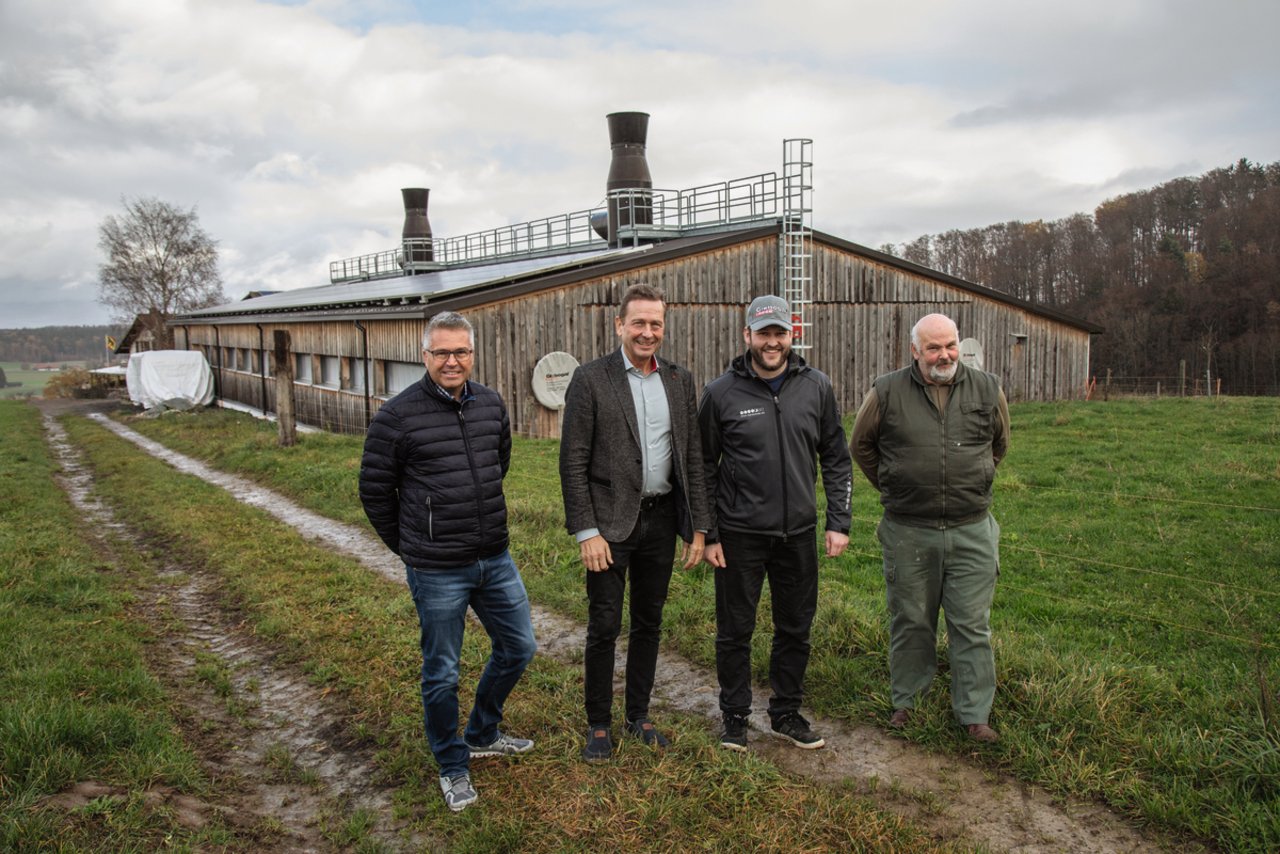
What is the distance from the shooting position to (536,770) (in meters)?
4.05

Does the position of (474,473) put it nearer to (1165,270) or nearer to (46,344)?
(1165,270)

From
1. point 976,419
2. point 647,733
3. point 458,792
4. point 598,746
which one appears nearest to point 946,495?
point 976,419

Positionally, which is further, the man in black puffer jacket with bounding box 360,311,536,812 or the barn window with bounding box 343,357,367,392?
the barn window with bounding box 343,357,367,392

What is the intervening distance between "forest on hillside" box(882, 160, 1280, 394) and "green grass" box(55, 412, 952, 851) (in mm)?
49429

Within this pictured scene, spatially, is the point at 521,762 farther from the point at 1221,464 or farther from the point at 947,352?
the point at 1221,464

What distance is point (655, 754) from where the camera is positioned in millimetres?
4121

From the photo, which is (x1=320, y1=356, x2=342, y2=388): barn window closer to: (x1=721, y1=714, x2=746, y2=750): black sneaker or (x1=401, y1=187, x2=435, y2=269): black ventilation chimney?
(x1=721, y1=714, x2=746, y2=750): black sneaker

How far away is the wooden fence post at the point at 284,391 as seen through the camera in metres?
15.8

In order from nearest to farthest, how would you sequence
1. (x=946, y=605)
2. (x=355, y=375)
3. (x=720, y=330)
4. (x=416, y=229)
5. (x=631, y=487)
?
1. (x=631, y=487)
2. (x=946, y=605)
3. (x=720, y=330)
4. (x=355, y=375)
5. (x=416, y=229)

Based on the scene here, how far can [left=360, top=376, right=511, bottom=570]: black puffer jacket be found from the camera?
12.3 feet

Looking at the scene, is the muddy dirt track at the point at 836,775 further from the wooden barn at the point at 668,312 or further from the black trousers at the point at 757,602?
the wooden barn at the point at 668,312

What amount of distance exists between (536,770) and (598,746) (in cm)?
31

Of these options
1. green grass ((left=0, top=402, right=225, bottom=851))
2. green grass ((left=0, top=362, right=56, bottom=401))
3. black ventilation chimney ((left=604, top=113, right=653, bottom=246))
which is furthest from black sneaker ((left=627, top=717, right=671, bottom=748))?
green grass ((left=0, top=362, right=56, bottom=401))

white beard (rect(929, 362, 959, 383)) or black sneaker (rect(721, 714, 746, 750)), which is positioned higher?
white beard (rect(929, 362, 959, 383))
